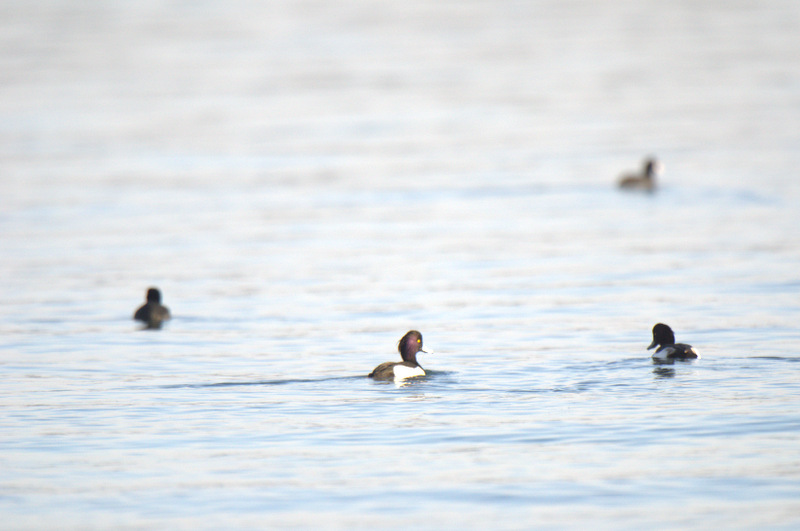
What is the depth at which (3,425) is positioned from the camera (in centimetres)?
1448

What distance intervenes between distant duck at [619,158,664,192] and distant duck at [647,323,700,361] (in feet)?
51.6

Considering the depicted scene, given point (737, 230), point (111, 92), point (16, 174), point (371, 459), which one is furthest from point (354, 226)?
point (111, 92)

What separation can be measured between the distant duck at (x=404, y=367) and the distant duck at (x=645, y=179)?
1680cm

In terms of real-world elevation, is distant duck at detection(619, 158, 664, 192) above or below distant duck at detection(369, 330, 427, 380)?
above

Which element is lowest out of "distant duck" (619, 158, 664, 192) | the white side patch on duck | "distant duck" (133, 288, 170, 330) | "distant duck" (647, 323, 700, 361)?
the white side patch on duck

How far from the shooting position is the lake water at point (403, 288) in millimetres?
12148

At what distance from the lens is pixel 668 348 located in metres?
16.4

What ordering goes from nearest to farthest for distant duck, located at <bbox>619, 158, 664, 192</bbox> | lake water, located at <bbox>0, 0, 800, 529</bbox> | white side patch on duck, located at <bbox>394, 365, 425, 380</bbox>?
1. lake water, located at <bbox>0, 0, 800, 529</bbox>
2. white side patch on duck, located at <bbox>394, 365, 425, 380</bbox>
3. distant duck, located at <bbox>619, 158, 664, 192</bbox>

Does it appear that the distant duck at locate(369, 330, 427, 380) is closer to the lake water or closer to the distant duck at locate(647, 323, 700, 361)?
the lake water

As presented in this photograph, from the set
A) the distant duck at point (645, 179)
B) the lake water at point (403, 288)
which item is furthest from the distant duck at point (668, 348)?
the distant duck at point (645, 179)

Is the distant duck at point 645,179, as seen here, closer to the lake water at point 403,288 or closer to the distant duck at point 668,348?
the lake water at point 403,288

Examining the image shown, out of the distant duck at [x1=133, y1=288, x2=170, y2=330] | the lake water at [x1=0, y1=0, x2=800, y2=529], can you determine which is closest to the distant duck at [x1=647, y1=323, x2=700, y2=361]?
the lake water at [x1=0, y1=0, x2=800, y2=529]

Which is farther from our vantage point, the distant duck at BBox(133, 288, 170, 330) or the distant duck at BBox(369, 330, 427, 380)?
the distant duck at BBox(133, 288, 170, 330)

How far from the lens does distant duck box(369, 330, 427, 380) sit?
53.1 feet
